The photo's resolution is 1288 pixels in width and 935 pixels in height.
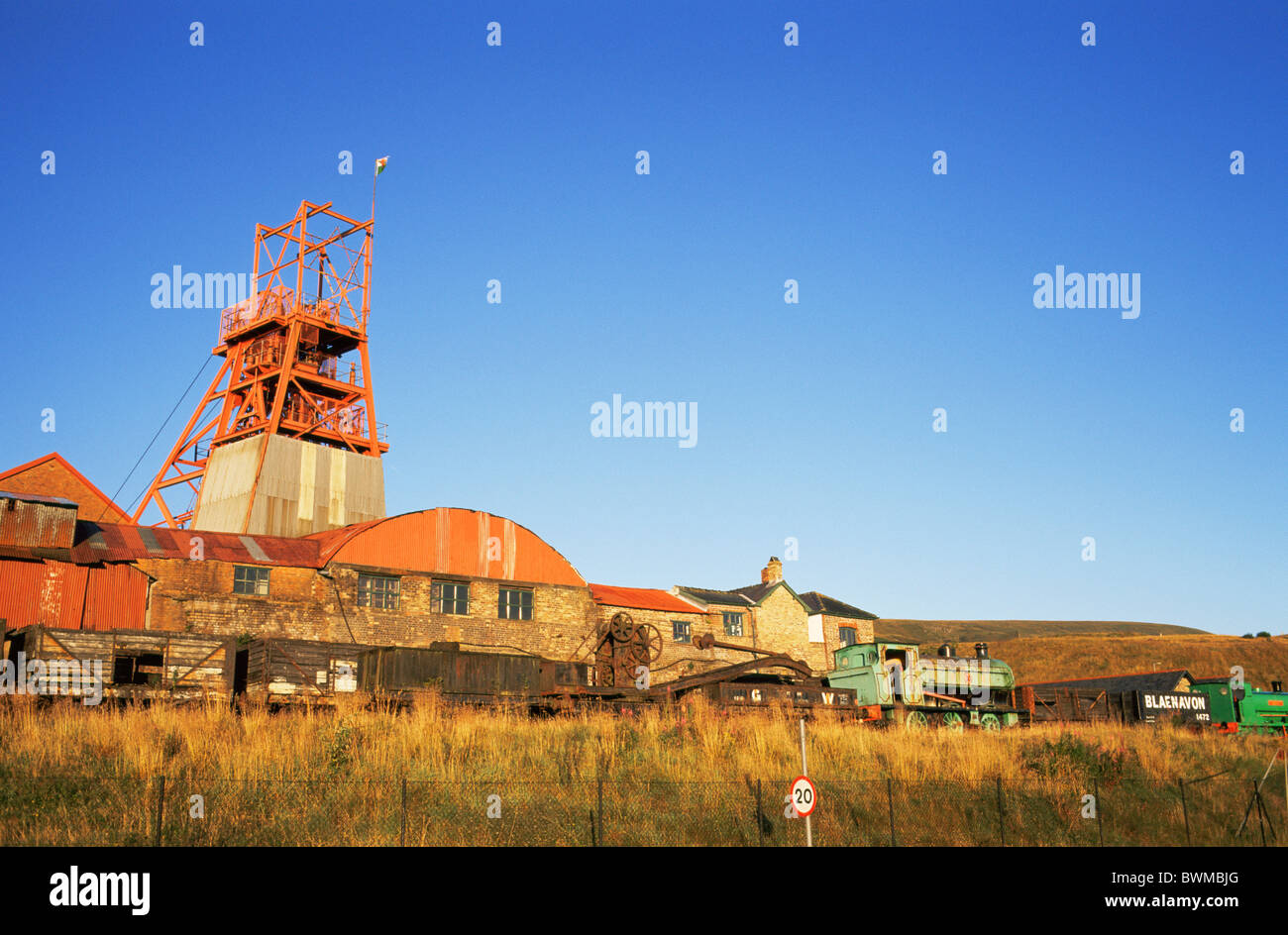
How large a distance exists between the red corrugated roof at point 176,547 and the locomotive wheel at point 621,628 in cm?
920

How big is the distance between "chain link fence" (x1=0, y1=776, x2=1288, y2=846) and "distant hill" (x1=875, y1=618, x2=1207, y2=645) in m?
66.9

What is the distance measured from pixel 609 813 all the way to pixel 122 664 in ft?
42.6

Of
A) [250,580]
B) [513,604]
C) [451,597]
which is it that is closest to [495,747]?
[250,580]

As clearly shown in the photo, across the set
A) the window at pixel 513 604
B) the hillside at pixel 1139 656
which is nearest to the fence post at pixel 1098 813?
the window at pixel 513 604

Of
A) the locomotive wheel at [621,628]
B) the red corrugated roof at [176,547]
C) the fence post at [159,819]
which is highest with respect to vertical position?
the red corrugated roof at [176,547]

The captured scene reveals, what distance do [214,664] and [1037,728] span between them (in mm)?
19551

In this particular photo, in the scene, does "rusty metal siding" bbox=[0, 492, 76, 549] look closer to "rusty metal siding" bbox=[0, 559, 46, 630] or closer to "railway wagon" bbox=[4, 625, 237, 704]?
"rusty metal siding" bbox=[0, 559, 46, 630]

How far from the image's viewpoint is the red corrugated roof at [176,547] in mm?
29406

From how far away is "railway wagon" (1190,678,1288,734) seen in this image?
105 feet

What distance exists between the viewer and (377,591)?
32406 mm

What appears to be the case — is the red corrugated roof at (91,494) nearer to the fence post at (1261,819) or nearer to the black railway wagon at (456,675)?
the black railway wagon at (456,675)

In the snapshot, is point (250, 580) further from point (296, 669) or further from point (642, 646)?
point (642, 646)
